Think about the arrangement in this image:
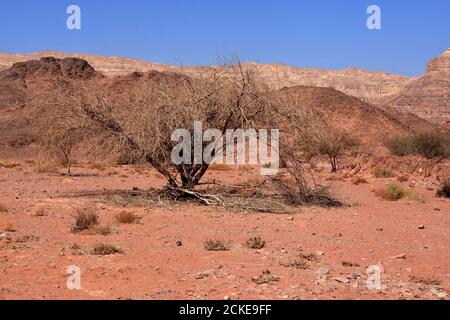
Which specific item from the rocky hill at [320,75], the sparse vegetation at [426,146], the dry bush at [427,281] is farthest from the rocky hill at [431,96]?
the dry bush at [427,281]

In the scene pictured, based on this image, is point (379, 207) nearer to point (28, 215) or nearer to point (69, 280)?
point (28, 215)

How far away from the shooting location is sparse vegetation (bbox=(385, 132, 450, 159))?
3266cm

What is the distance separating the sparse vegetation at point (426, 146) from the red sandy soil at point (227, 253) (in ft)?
55.3

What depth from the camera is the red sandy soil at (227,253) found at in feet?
23.9

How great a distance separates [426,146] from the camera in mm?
33312

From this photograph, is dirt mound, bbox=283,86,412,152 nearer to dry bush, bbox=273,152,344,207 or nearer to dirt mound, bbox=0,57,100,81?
dirt mound, bbox=0,57,100,81

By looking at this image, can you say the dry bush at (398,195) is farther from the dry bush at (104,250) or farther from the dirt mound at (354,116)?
the dirt mound at (354,116)

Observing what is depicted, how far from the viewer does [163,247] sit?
10094mm

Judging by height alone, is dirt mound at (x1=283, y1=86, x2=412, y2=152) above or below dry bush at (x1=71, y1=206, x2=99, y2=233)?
above

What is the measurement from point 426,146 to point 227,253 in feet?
87.3

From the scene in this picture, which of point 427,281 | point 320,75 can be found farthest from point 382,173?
point 320,75

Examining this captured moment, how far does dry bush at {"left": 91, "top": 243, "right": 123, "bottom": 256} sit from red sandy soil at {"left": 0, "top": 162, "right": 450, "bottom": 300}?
5.8 inches

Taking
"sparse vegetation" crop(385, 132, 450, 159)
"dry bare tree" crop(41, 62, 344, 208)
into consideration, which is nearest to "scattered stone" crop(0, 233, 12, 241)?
"dry bare tree" crop(41, 62, 344, 208)

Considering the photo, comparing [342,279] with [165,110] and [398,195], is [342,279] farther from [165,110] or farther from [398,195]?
[398,195]
